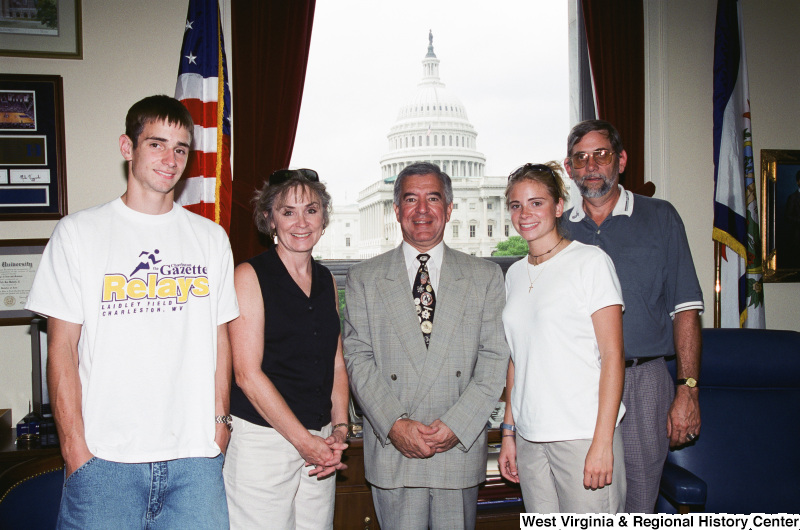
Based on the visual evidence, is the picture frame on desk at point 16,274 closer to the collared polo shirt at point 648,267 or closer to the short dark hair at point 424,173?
the short dark hair at point 424,173

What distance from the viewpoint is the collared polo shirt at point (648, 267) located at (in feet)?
6.91

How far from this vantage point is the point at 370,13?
11.7 ft

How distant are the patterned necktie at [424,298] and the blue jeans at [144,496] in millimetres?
845

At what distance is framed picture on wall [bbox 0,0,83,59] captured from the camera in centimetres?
288

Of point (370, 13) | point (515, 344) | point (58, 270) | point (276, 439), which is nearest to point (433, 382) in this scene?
point (515, 344)

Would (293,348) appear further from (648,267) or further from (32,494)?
(648,267)

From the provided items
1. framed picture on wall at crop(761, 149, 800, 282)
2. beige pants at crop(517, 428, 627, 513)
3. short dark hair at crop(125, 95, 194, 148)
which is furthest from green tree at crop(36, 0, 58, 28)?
framed picture on wall at crop(761, 149, 800, 282)

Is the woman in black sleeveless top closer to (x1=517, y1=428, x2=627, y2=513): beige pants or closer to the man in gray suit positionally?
the man in gray suit

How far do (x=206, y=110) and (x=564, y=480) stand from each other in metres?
2.31

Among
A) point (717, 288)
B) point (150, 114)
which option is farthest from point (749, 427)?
point (150, 114)

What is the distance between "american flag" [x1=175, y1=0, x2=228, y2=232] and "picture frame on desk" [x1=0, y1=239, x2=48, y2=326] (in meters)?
0.84

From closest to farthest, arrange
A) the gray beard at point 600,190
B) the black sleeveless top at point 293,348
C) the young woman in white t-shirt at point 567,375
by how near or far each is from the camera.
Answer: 1. the young woman in white t-shirt at point 567,375
2. the black sleeveless top at point 293,348
3. the gray beard at point 600,190

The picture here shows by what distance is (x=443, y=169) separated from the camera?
3514 millimetres

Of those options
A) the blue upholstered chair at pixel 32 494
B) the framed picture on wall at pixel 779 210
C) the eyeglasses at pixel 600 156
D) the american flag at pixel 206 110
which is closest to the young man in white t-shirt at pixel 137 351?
the blue upholstered chair at pixel 32 494
